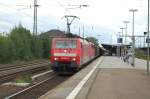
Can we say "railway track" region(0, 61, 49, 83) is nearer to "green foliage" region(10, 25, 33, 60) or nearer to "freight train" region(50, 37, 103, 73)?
"freight train" region(50, 37, 103, 73)

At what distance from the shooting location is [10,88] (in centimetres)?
2278

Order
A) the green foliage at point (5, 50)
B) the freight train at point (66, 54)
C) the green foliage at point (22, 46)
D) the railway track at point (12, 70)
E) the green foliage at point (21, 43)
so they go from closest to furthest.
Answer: the railway track at point (12, 70)
the freight train at point (66, 54)
the green foliage at point (5, 50)
the green foliage at point (22, 46)
the green foliage at point (21, 43)

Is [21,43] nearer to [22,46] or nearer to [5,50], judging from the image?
[22,46]

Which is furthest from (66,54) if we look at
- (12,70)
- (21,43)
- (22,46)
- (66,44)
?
(22,46)

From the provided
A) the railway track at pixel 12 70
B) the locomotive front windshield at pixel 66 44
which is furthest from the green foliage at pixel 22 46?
the locomotive front windshield at pixel 66 44

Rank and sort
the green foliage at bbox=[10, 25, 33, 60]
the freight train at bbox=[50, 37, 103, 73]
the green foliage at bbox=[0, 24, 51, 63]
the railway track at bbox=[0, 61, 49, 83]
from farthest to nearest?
the green foliage at bbox=[10, 25, 33, 60] < the green foliage at bbox=[0, 24, 51, 63] < the freight train at bbox=[50, 37, 103, 73] < the railway track at bbox=[0, 61, 49, 83]

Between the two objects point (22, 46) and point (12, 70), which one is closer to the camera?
point (12, 70)

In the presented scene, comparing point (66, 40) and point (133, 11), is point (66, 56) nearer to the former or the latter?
point (66, 40)

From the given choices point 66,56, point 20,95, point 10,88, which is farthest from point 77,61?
point 20,95

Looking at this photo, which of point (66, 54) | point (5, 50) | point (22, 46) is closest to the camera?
point (66, 54)

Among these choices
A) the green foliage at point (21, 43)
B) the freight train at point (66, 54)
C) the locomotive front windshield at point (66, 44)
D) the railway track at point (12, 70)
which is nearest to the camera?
the railway track at point (12, 70)

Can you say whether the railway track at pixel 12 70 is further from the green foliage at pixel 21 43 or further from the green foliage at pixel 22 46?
the green foliage at pixel 21 43

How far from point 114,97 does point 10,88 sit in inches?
328

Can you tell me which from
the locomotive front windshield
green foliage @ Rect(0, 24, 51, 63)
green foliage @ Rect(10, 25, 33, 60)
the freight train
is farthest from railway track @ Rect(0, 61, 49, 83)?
green foliage @ Rect(10, 25, 33, 60)
